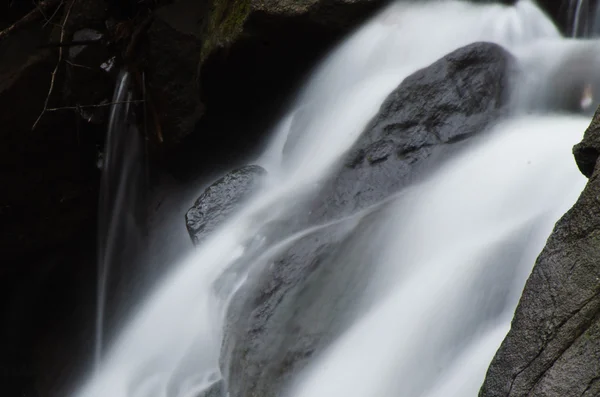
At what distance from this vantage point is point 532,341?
6.59ft

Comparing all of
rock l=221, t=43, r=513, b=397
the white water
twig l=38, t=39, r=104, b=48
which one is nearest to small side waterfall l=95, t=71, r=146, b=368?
twig l=38, t=39, r=104, b=48

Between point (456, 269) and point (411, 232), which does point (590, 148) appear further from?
point (411, 232)

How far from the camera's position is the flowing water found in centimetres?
269

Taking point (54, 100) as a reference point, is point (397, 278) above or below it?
below

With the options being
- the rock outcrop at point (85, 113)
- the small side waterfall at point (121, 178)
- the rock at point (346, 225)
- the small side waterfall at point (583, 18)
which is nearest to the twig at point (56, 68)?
the rock outcrop at point (85, 113)

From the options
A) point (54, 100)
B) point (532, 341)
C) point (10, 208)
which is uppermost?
point (54, 100)

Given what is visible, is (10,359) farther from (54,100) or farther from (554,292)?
(554,292)

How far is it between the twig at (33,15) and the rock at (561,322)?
4556 millimetres

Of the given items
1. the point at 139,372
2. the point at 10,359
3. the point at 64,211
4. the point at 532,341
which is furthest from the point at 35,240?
the point at 532,341

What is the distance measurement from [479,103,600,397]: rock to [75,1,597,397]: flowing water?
42 centimetres

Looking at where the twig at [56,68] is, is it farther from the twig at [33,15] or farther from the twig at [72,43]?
the twig at [33,15]

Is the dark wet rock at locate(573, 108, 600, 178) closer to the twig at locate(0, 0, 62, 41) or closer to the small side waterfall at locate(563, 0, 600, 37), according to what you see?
the small side waterfall at locate(563, 0, 600, 37)

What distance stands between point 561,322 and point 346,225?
1417mm

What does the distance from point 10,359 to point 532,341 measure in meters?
4.96
